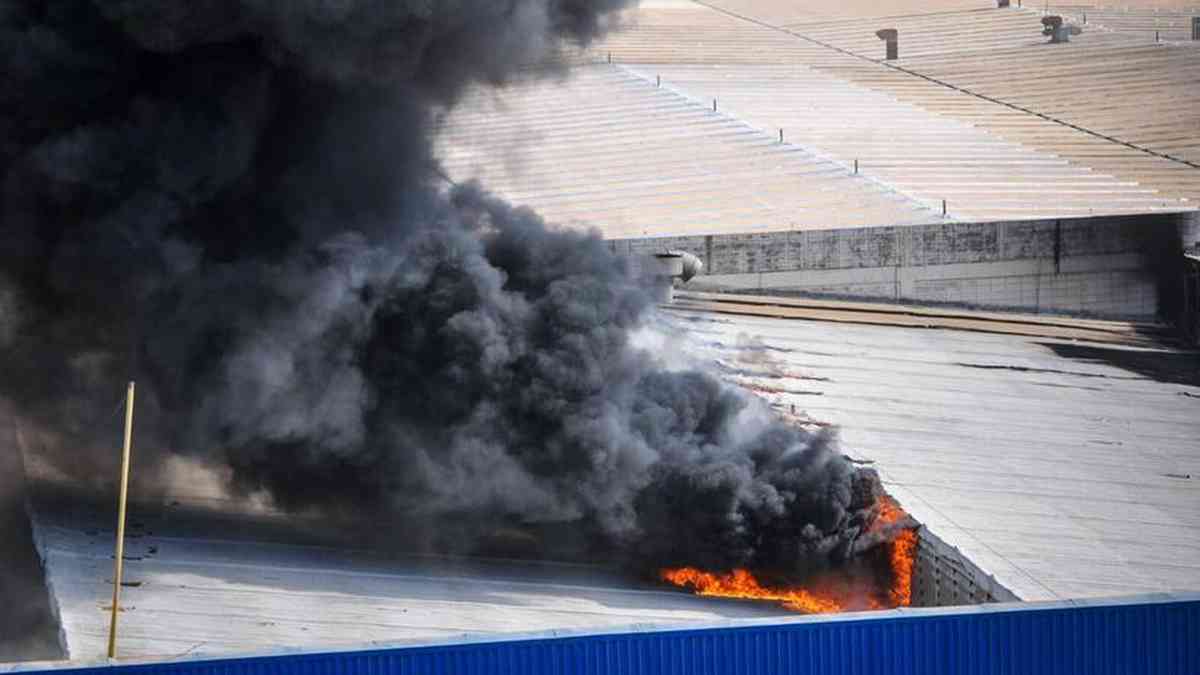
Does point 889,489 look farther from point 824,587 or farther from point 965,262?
point 965,262

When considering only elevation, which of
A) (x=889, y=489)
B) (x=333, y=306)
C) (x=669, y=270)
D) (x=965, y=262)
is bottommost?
(x=889, y=489)

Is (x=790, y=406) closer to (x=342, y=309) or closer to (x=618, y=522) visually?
(x=618, y=522)

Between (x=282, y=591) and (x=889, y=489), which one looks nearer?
(x=282, y=591)

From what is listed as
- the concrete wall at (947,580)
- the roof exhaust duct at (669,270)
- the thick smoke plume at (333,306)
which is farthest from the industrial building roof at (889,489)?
the thick smoke plume at (333,306)

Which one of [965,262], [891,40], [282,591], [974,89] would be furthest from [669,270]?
[891,40]

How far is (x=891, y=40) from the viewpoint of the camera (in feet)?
214

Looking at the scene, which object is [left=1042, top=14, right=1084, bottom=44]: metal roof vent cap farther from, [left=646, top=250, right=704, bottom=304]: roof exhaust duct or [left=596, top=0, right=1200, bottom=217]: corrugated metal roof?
[left=646, top=250, right=704, bottom=304]: roof exhaust duct

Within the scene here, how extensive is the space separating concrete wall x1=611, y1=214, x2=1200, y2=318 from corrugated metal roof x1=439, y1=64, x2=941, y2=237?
6.81ft

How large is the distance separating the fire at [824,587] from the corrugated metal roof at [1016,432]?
0.41 meters

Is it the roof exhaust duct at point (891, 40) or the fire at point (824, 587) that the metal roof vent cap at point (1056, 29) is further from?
the fire at point (824, 587)

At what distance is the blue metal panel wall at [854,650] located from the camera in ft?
56.9

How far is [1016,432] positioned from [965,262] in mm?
9546

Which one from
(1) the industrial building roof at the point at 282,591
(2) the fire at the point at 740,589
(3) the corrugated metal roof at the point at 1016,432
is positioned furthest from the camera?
(2) the fire at the point at 740,589

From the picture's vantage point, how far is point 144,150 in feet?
82.9
